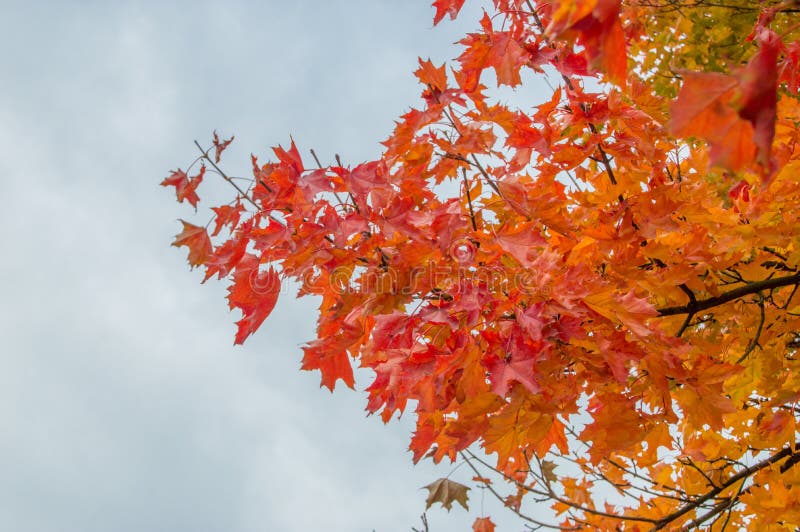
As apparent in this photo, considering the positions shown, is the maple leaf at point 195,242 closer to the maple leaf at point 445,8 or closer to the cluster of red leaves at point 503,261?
the cluster of red leaves at point 503,261

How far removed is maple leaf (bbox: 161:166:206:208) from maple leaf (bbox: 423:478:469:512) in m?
1.40

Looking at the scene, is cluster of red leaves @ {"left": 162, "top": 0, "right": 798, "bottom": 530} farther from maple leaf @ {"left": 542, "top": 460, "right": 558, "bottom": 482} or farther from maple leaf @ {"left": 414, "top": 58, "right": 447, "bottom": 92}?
maple leaf @ {"left": 542, "top": 460, "right": 558, "bottom": 482}

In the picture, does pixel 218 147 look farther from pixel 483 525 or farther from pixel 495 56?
pixel 483 525

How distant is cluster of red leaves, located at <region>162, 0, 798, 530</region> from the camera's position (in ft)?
5.85

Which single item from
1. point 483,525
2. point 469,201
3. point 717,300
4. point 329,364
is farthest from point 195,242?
point 483,525

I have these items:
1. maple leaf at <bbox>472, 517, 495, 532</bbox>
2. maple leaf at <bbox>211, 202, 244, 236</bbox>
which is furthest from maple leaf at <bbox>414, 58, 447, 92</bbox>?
maple leaf at <bbox>472, 517, 495, 532</bbox>

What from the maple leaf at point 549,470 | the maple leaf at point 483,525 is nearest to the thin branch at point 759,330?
the maple leaf at point 549,470

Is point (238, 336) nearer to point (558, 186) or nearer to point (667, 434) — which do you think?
point (558, 186)

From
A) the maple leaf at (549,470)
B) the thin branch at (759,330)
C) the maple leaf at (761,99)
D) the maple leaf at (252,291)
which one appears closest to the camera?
the maple leaf at (761,99)

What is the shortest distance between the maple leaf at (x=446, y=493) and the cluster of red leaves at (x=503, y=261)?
0.24m

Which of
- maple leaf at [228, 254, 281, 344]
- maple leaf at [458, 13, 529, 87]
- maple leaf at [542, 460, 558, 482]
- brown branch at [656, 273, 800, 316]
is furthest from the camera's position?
maple leaf at [542, 460, 558, 482]

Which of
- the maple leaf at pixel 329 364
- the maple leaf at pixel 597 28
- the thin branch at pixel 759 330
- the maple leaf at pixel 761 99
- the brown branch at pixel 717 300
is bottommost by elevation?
the maple leaf at pixel 761 99

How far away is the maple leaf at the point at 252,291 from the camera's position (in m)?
1.98

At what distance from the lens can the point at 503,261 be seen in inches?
83.1
